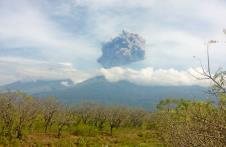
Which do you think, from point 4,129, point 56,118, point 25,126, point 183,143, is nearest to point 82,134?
point 56,118

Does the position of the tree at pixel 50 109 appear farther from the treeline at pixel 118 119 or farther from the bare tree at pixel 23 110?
the bare tree at pixel 23 110

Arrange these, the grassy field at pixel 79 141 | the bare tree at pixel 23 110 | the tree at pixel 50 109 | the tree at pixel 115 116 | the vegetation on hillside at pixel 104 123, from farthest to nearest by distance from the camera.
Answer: the tree at pixel 115 116 < the tree at pixel 50 109 < the bare tree at pixel 23 110 < the grassy field at pixel 79 141 < the vegetation on hillside at pixel 104 123

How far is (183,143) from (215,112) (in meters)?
1.61

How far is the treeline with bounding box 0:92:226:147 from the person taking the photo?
9.43 m

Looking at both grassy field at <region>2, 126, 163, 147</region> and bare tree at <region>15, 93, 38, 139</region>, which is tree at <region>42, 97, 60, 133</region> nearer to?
grassy field at <region>2, 126, 163, 147</region>

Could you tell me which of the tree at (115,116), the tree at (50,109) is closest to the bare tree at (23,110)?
the tree at (50,109)

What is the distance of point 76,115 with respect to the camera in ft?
371

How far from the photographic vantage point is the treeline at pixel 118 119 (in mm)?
9430

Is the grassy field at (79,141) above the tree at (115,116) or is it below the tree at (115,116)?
below

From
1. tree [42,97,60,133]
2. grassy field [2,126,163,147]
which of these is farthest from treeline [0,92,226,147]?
grassy field [2,126,163,147]

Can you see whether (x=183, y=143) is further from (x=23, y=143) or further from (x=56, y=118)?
(x=56, y=118)

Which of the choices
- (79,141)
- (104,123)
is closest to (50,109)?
(79,141)

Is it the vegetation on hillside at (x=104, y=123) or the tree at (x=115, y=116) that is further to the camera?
the tree at (x=115, y=116)

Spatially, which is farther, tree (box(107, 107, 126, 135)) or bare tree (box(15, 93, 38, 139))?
tree (box(107, 107, 126, 135))
